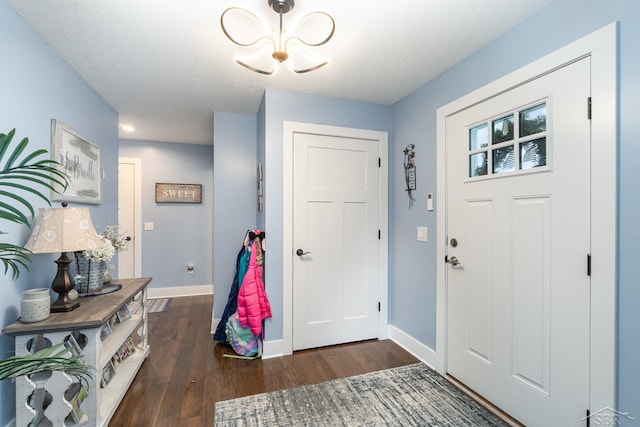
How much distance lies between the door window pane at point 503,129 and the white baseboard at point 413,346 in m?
1.66

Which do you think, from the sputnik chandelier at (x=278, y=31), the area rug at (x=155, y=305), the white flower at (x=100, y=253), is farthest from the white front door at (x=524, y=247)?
the area rug at (x=155, y=305)

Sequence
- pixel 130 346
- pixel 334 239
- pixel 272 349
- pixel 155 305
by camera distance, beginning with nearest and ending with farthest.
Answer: pixel 130 346
pixel 272 349
pixel 334 239
pixel 155 305

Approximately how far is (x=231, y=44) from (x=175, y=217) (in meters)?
3.13

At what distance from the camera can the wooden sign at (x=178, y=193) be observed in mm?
4160

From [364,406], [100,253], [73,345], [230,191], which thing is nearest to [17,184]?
[100,253]

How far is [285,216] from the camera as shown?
247 centimetres

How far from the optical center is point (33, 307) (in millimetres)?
1427

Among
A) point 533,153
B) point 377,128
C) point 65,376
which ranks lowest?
point 65,376

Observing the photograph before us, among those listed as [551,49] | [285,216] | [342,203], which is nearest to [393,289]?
[342,203]

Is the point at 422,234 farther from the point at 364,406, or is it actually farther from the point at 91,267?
the point at 91,267

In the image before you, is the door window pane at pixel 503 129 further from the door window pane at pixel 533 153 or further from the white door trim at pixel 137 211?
the white door trim at pixel 137 211

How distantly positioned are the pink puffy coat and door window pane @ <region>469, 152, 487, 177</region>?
1876 mm

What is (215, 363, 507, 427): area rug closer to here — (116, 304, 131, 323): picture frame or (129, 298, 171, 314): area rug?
(116, 304, 131, 323): picture frame

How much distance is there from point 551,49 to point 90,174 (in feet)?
10.8
